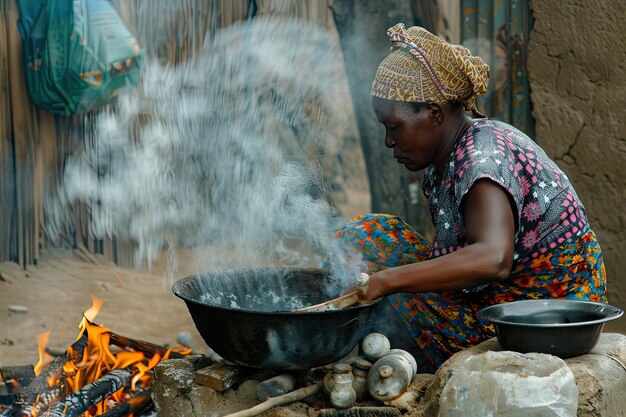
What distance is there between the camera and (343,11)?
6.25 m

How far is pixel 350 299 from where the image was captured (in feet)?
10.8

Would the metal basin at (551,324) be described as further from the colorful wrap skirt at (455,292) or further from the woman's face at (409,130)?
the woman's face at (409,130)

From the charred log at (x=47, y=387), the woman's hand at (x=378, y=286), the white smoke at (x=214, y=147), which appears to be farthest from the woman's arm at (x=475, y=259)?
the white smoke at (x=214, y=147)

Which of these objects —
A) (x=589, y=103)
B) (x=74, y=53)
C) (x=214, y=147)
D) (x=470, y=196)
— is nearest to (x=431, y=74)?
(x=470, y=196)

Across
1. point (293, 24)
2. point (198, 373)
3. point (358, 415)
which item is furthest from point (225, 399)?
point (293, 24)

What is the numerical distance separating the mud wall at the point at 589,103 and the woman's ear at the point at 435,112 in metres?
2.33

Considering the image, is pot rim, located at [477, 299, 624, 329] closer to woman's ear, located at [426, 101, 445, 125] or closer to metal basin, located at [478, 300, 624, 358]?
metal basin, located at [478, 300, 624, 358]

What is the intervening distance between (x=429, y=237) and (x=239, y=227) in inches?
57.3

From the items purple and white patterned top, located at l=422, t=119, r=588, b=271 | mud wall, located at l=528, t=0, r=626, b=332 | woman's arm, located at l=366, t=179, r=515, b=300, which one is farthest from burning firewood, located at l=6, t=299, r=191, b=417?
mud wall, located at l=528, t=0, r=626, b=332

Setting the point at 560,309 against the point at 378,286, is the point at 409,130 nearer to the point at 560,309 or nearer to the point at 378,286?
the point at 378,286

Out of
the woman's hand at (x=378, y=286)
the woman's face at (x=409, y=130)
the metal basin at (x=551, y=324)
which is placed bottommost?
the metal basin at (x=551, y=324)

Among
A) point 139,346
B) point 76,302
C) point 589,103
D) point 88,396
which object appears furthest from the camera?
point 76,302

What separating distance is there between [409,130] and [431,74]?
257 mm

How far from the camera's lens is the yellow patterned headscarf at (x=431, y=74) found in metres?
3.46
